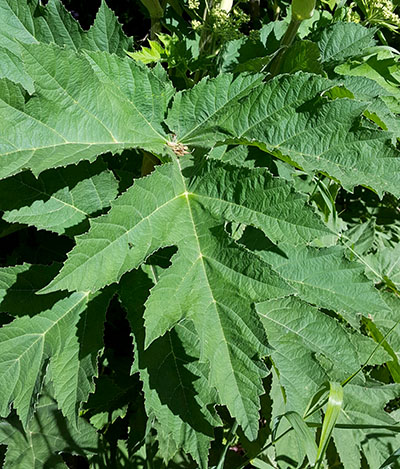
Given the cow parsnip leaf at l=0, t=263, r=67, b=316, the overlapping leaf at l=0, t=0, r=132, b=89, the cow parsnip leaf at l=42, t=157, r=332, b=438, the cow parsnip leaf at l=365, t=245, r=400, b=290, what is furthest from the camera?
the cow parsnip leaf at l=365, t=245, r=400, b=290

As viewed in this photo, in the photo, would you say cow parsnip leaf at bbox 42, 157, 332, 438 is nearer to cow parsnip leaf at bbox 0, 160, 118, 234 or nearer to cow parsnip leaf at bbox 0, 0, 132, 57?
cow parsnip leaf at bbox 0, 160, 118, 234

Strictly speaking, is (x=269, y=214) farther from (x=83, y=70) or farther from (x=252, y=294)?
(x=83, y=70)

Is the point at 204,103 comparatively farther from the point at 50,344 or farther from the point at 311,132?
the point at 50,344

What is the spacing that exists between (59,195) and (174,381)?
0.50m

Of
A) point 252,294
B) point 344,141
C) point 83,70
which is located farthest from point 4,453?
point 344,141

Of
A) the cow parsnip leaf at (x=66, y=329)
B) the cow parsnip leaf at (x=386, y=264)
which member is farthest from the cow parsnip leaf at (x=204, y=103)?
the cow parsnip leaf at (x=386, y=264)

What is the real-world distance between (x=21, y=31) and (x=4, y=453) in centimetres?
113

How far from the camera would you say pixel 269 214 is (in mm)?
1082

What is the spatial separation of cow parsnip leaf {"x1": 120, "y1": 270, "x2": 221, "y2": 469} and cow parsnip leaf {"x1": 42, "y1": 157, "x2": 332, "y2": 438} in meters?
0.17

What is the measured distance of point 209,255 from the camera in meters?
1.06

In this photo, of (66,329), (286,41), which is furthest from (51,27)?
(66,329)

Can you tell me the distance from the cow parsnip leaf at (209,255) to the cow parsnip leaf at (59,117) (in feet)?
0.45

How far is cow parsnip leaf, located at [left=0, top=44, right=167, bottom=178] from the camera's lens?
40.7 inches

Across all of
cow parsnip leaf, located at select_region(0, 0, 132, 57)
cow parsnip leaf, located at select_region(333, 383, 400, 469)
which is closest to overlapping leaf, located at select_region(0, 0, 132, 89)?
cow parsnip leaf, located at select_region(0, 0, 132, 57)
